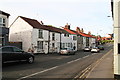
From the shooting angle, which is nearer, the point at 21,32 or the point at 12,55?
the point at 12,55

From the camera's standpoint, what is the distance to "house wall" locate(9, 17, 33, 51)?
28500mm

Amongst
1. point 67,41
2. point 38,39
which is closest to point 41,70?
point 38,39

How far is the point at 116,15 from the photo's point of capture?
280 inches

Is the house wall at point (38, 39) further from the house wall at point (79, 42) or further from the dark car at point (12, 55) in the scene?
the house wall at point (79, 42)

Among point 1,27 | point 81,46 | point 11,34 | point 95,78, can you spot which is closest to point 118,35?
point 95,78

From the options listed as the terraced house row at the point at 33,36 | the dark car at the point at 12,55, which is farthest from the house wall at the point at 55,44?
the dark car at the point at 12,55

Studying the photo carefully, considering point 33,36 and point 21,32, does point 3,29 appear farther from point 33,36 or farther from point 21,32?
point 21,32

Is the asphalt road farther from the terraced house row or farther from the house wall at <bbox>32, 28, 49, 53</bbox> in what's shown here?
the house wall at <bbox>32, 28, 49, 53</bbox>

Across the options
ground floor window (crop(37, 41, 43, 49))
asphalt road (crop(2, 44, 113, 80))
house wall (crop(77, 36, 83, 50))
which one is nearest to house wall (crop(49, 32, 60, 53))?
ground floor window (crop(37, 41, 43, 49))

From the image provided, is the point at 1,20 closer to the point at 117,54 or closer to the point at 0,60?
the point at 0,60

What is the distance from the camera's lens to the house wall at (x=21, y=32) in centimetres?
2850

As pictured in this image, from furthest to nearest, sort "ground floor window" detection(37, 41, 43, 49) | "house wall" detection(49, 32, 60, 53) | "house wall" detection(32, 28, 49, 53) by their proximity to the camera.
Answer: "house wall" detection(49, 32, 60, 53) < "ground floor window" detection(37, 41, 43, 49) < "house wall" detection(32, 28, 49, 53)

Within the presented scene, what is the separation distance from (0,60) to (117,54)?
8.10 meters

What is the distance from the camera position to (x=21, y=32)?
30.0m
